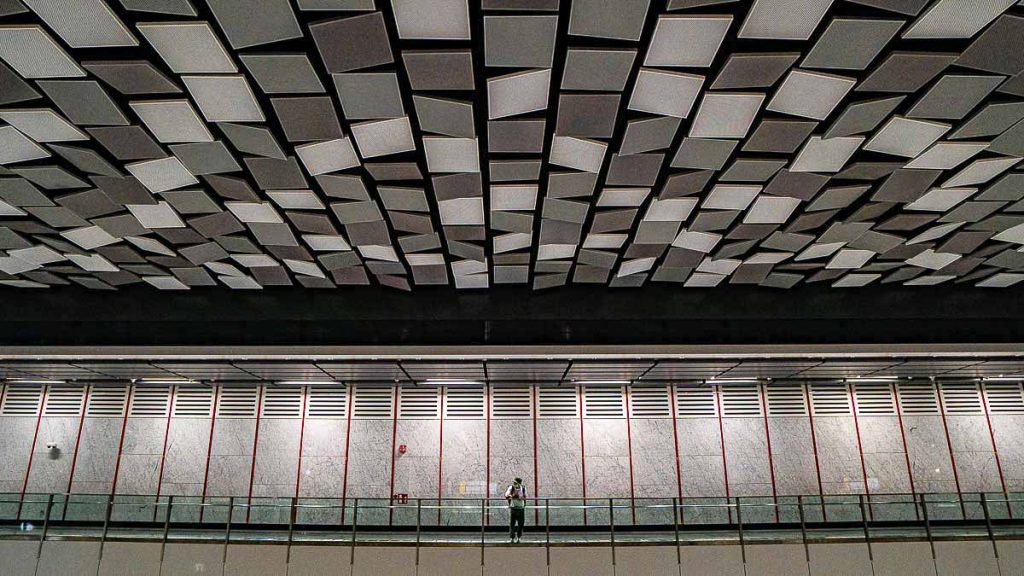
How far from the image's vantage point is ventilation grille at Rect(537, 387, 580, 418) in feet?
42.3

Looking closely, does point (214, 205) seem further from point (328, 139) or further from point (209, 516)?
point (209, 516)

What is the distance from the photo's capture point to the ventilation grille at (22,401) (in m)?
13.1

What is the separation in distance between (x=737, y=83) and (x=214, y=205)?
193 inches

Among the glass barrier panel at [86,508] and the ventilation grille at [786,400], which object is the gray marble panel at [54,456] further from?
the ventilation grille at [786,400]

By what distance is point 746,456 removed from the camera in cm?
1260

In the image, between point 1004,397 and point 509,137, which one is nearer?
point 509,137

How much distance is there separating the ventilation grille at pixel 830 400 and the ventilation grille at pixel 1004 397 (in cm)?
314

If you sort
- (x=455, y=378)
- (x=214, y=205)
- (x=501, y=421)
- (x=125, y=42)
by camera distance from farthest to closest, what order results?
(x=501, y=421) → (x=455, y=378) → (x=214, y=205) → (x=125, y=42)

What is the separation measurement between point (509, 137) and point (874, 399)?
12.2 metres

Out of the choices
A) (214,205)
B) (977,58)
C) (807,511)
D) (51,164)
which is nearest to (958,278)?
(807,511)

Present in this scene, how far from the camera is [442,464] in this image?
40.9 feet

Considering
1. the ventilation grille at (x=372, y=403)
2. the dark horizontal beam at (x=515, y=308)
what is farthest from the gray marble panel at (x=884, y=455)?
the ventilation grille at (x=372, y=403)

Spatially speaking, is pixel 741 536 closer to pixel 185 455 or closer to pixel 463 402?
pixel 463 402

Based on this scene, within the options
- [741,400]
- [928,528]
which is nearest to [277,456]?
[741,400]
